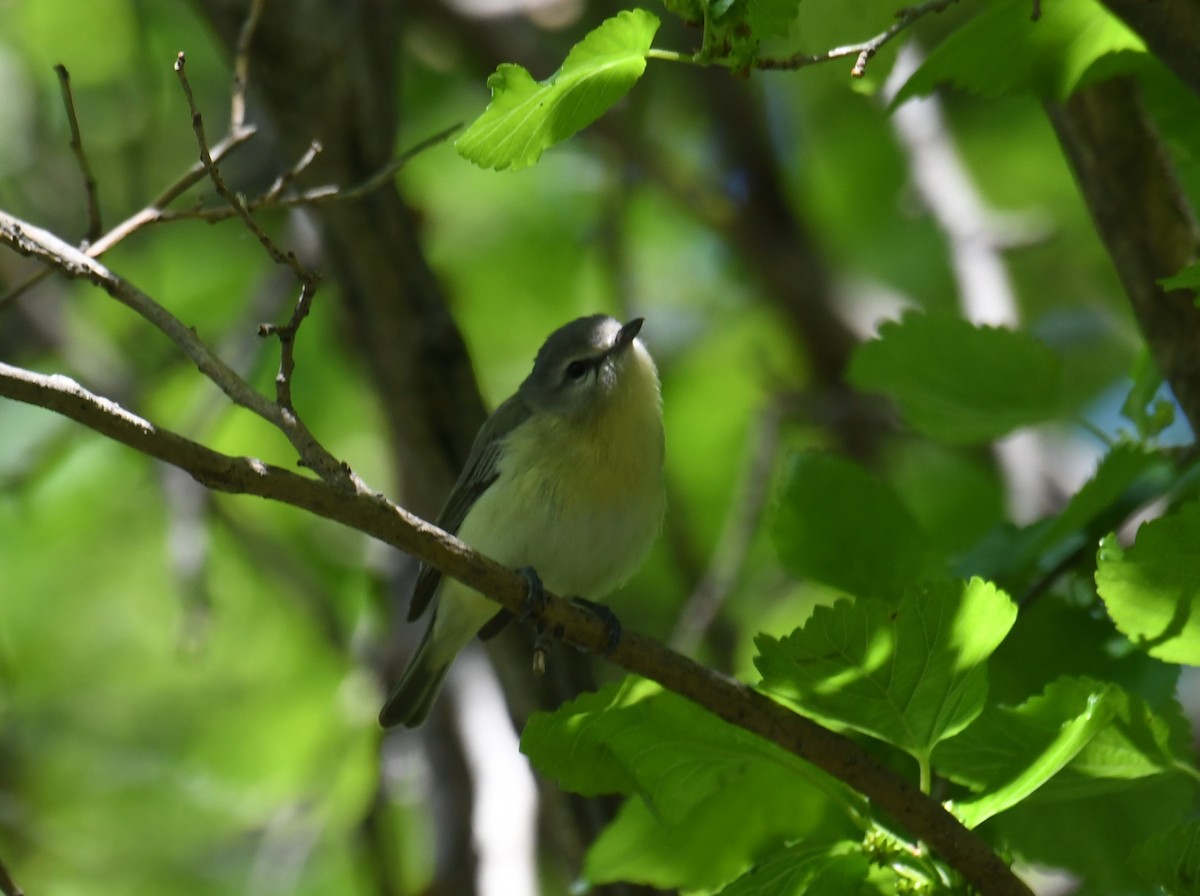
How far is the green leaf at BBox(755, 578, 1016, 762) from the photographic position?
1948mm

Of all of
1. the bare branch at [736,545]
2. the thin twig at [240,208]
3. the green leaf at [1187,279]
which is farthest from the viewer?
the bare branch at [736,545]

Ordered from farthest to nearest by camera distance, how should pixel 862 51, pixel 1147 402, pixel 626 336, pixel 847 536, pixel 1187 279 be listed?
1. pixel 626 336
2. pixel 1147 402
3. pixel 847 536
4. pixel 862 51
5. pixel 1187 279

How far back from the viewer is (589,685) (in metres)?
3.71

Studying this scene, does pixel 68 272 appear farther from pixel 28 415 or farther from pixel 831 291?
pixel 831 291

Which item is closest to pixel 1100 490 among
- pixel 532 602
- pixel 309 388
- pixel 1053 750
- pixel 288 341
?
pixel 1053 750

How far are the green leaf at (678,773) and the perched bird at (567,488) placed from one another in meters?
1.54

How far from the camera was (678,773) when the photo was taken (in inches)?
85.6

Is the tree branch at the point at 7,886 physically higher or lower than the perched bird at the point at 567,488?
lower

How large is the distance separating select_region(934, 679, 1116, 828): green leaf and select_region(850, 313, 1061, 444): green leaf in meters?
0.87

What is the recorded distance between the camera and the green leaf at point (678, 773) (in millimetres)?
2143

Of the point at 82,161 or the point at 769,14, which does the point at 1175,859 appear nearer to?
the point at 769,14

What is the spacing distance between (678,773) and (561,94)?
1082 mm

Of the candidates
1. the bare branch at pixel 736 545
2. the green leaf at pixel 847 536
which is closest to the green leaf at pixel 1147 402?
the green leaf at pixel 847 536

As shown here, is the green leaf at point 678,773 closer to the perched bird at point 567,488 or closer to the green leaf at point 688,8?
the green leaf at point 688,8
